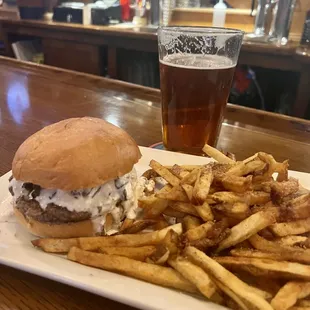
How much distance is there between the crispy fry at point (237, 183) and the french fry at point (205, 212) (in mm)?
98

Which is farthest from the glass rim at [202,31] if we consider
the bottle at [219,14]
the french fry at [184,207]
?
the bottle at [219,14]

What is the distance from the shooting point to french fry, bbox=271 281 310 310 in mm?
782

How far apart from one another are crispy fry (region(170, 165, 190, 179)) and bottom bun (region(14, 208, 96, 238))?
0.32 m

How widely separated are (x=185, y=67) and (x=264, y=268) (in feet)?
2.93

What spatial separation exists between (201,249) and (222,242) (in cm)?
6

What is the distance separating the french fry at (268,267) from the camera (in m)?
0.84

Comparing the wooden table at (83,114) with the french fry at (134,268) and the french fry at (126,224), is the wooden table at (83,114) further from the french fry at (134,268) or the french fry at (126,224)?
the french fry at (126,224)

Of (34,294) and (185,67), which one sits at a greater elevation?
(185,67)

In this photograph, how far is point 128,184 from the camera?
122 centimetres

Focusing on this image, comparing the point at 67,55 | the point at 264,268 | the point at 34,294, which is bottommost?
the point at 67,55

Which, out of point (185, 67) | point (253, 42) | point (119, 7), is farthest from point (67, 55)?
point (185, 67)

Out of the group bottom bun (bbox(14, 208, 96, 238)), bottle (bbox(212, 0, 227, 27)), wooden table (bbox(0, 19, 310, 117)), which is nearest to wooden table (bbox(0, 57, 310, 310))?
bottom bun (bbox(14, 208, 96, 238))

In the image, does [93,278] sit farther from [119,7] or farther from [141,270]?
[119,7]

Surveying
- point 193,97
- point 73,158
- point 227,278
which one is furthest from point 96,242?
point 193,97
